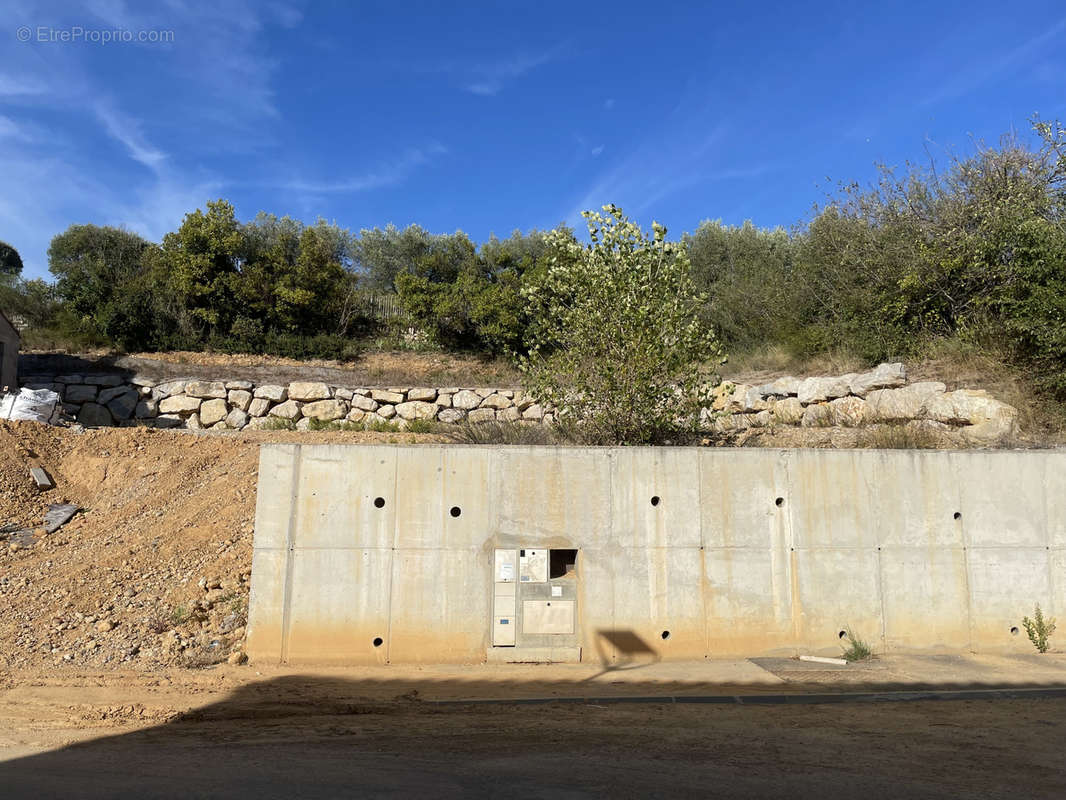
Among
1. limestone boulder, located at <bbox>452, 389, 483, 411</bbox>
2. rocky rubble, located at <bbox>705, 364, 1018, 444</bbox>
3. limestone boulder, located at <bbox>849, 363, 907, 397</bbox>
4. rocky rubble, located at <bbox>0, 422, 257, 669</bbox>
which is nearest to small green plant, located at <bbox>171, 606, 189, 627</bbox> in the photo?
rocky rubble, located at <bbox>0, 422, 257, 669</bbox>

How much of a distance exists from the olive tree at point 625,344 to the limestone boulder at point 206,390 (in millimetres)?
11157

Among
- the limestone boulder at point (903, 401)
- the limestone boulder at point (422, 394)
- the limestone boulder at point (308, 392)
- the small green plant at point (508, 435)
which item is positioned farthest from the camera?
the limestone boulder at point (422, 394)

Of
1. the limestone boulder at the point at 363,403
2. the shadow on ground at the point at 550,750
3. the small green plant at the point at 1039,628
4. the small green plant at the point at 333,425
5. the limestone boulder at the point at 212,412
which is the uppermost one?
the limestone boulder at the point at 363,403

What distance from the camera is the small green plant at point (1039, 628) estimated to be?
9.15 meters

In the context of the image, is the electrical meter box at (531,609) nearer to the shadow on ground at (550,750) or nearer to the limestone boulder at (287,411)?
the shadow on ground at (550,750)

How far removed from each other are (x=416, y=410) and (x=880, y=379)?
1248cm

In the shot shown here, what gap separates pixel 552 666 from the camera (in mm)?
8586

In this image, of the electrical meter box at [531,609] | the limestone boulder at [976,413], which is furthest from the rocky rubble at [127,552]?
the limestone boulder at [976,413]

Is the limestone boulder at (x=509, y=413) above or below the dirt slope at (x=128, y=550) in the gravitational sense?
above

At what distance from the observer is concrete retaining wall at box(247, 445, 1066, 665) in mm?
8594

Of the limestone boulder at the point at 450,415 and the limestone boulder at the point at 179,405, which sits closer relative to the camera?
the limestone boulder at the point at 179,405

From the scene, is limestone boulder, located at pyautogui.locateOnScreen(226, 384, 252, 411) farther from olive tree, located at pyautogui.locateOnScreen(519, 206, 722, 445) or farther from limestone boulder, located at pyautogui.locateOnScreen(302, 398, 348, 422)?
olive tree, located at pyautogui.locateOnScreen(519, 206, 722, 445)

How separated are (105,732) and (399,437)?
10119 mm

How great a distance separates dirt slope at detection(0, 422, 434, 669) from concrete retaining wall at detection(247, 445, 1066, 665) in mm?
1606
